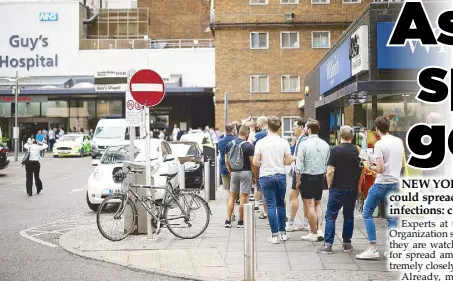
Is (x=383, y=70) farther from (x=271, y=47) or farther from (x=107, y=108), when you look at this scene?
(x=107, y=108)

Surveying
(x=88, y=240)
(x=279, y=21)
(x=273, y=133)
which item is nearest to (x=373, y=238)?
(x=273, y=133)

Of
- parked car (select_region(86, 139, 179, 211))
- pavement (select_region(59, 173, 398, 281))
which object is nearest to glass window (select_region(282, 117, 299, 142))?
parked car (select_region(86, 139, 179, 211))

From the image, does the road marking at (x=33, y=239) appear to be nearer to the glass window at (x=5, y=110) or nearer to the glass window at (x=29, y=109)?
the glass window at (x=29, y=109)

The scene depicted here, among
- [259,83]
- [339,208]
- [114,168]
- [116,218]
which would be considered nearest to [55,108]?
[259,83]

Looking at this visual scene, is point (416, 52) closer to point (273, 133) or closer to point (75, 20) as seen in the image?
point (273, 133)

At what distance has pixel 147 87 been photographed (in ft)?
34.1

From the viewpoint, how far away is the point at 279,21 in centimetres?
4116

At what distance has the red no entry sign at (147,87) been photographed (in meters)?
10.3

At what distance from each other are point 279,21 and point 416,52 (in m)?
29.7

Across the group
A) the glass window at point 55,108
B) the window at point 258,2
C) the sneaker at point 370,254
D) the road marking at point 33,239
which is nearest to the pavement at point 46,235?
the road marking at point 33,239

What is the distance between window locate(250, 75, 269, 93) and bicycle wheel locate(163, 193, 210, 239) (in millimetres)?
31928

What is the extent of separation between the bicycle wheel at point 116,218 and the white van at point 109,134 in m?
22.3

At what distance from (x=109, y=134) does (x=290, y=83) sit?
539 inches

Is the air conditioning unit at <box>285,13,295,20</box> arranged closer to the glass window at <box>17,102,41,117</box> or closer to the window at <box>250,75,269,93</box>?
the window at <box>250,75,269,93</box>
